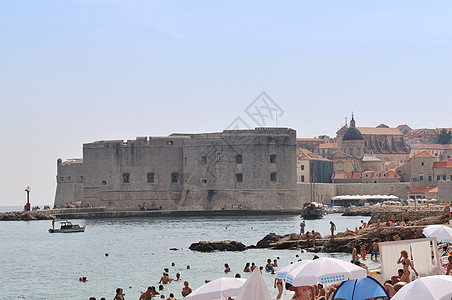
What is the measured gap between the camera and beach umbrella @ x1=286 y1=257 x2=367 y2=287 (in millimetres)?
10492

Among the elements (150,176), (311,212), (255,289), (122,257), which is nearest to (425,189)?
(311,212)

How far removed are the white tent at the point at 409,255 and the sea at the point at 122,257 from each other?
490cm

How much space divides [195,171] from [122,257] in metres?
26.5

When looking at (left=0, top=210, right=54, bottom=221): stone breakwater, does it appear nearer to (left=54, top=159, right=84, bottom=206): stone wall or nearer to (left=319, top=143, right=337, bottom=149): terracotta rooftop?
(left=54, top=159, right=84, bottom=206): stone wall

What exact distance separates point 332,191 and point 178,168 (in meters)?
17.9

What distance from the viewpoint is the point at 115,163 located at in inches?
2280

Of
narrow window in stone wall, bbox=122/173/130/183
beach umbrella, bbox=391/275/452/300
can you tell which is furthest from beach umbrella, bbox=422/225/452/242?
narrow window in stone wall, bbox=122/173/130/183

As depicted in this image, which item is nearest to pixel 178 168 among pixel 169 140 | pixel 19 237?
pixel 169 140

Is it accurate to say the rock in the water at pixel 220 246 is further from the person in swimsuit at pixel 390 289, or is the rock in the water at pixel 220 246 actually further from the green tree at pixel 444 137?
the green tree at pixel 444 137

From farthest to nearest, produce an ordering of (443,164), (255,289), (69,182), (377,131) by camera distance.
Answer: (377,131) < (443,164) < (69,182) < (255,289)

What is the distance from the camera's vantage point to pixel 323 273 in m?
10.7

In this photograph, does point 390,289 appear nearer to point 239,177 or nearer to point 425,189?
point 239,177

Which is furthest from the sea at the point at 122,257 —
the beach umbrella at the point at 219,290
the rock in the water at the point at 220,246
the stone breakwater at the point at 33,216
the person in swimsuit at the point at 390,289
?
the beach umbrella at the point at 219,290

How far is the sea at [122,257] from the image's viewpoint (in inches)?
825
